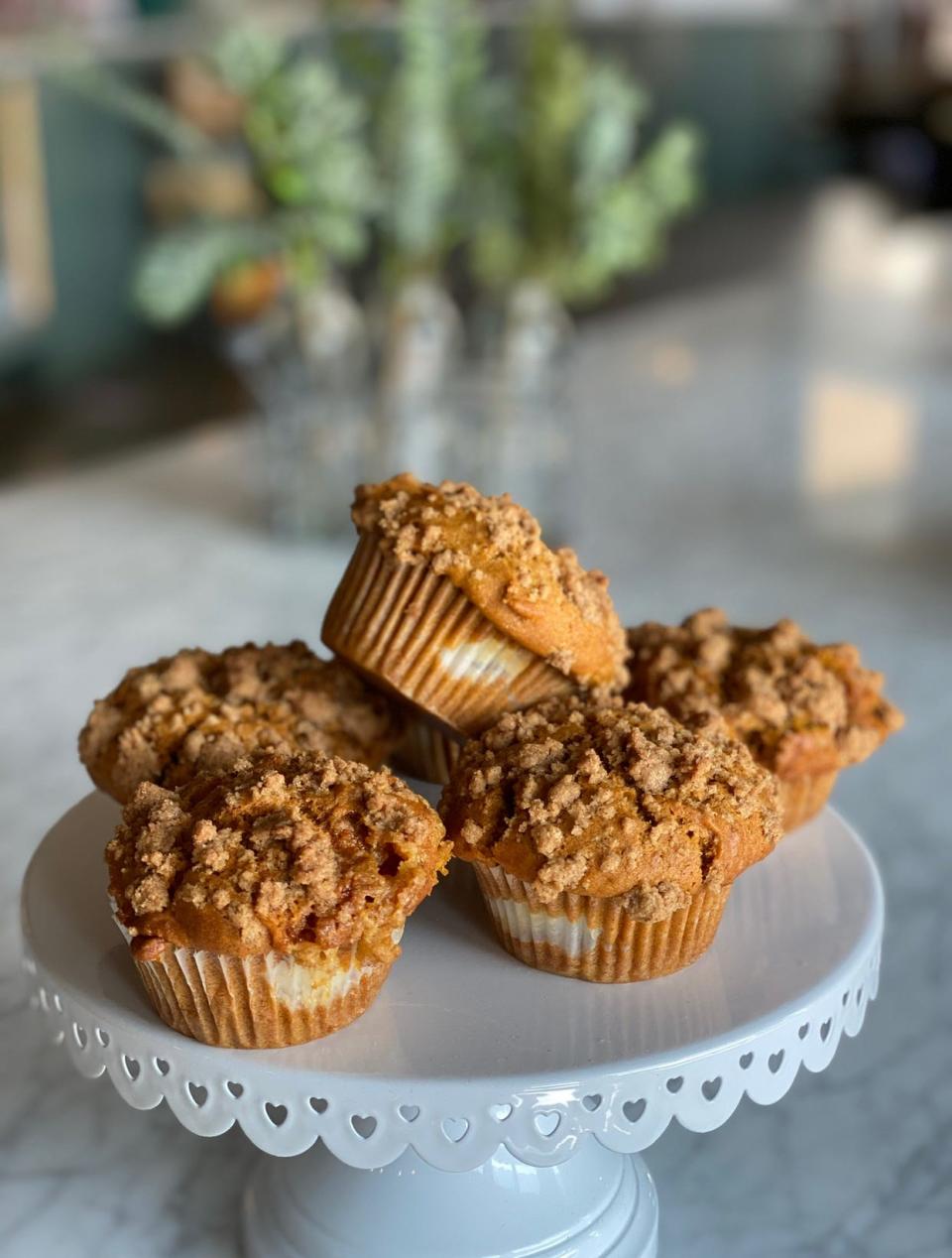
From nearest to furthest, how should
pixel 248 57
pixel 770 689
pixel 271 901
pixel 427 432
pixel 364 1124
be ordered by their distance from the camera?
pixel 271 901 → pixel 364 1124 → pixel 770 689 → pixel 248 57 → pixel 427 432

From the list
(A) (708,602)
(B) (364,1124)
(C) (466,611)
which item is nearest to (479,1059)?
(B) (364,1124)

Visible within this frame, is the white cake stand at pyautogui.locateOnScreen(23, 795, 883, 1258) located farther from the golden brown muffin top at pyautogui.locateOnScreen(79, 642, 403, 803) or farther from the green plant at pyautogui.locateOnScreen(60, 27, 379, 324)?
the green plant at pyautogui.locateOnScreen(60, 27, 379, 324)

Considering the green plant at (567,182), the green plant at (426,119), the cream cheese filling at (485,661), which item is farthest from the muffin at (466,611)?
the green plant at (567,182)

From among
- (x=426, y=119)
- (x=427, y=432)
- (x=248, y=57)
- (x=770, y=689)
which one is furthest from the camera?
(x=427, y=432)

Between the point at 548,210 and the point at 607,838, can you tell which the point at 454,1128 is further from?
the point at 548,210

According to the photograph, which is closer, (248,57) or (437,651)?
(437,651)

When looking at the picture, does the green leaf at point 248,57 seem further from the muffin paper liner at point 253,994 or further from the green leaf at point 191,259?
the muffin paper liner at point 253,994

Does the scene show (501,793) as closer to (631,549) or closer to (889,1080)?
(889,1080)
